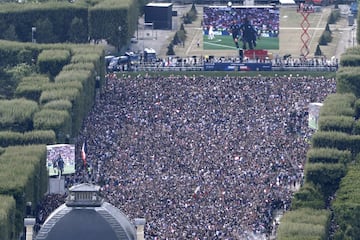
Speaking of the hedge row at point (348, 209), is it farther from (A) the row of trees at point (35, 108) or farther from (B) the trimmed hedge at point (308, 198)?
(A) the row of trees at point (35, 108)

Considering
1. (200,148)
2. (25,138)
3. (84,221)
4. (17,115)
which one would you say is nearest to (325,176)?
(200,148)

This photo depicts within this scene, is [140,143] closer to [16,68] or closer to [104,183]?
[104,183]

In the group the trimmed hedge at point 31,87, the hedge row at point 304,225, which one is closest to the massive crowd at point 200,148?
the hedge row at point 304,225

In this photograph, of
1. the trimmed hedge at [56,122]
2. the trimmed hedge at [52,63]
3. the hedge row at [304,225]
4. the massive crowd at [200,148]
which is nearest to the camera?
the hedge row at [304,225]

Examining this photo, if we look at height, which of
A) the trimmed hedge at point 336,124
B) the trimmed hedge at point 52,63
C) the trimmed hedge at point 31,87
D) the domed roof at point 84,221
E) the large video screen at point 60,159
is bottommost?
the large video screen at point 60,159

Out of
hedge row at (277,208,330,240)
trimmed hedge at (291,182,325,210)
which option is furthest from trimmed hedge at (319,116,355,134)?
hedge row at (277,208,330,240)

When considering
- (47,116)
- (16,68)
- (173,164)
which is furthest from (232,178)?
(16,68)
